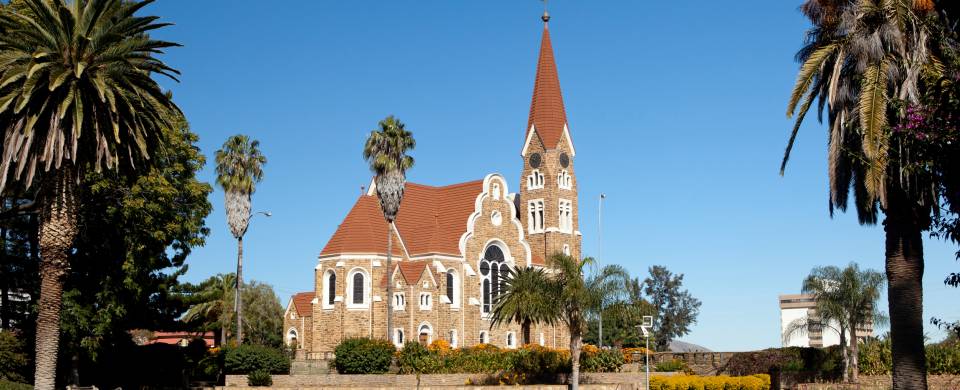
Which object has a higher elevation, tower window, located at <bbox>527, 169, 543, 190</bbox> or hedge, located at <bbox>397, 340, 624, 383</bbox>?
tower window, located at <bbox>527, 169, 543, 190</bbox>

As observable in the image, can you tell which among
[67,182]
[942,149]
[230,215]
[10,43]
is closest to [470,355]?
[230,215]

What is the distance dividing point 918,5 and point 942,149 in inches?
294

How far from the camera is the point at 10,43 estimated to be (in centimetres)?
2469

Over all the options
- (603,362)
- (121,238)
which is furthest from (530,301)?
(121,238)

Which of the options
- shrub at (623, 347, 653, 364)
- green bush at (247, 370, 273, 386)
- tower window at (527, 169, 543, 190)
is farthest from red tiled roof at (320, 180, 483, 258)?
green bush at (247, 370, 273, 386)

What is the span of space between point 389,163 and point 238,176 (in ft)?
25.9

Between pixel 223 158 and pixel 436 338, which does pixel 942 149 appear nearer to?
pixel 223 158

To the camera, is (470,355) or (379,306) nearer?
(470,355)

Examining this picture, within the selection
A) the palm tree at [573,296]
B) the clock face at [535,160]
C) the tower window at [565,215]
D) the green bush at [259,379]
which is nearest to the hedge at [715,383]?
the palm tree at [573,296]

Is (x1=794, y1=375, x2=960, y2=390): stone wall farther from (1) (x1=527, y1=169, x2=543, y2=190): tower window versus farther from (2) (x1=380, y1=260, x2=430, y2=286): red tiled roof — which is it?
(1) (x1=527, y1=169, x2=543, y2=190): tower window

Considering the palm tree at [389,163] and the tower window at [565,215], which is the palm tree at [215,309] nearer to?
the palm tree at [389,163]

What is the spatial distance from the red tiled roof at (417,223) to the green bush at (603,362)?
826 inches

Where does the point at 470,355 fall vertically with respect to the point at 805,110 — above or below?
below

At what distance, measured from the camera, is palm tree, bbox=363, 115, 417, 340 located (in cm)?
4872
